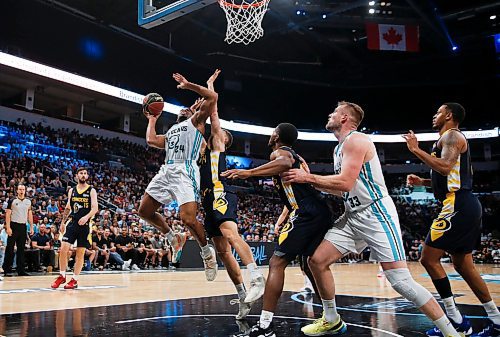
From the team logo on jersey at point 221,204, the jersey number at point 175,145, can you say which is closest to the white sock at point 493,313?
the team logo on jersey at point 221,204

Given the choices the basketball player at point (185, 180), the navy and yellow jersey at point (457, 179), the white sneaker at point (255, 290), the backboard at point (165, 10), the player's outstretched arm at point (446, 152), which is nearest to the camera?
the player's outstretched arm at point (446, 152)

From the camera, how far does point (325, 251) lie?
12.4 ft

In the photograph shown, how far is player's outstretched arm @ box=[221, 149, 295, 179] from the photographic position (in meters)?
3.62

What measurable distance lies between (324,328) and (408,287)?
935mm

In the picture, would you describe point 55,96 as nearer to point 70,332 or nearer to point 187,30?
point 187,30

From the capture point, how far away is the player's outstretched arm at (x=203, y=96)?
450 cm

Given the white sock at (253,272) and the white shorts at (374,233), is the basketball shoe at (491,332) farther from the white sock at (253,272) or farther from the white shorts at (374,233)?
the white sock at (253,272)

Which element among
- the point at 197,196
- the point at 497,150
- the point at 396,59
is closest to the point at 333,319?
the point at 197,196

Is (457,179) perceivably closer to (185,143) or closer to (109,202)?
(185,143)

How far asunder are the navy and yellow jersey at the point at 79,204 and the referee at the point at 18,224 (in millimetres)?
2662

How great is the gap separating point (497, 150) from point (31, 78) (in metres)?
30.7

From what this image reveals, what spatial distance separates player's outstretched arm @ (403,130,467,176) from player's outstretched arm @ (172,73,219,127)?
6.25 feet

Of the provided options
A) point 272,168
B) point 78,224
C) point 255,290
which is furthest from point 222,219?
point 78,224

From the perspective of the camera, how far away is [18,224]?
32.2ft
